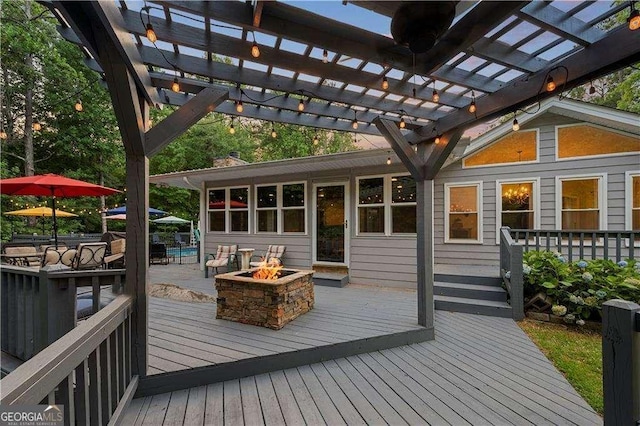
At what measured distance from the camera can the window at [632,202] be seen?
17.9 ft

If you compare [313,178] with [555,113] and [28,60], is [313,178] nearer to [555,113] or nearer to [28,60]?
[555,113]

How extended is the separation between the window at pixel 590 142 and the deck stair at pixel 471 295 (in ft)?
10.7

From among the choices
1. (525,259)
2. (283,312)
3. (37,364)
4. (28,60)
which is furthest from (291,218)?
(28,60)

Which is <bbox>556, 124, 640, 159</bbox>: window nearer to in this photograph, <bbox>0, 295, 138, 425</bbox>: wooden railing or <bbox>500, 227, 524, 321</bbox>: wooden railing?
<bbox>500, 227, 524, 321</bbox>: wooden railing

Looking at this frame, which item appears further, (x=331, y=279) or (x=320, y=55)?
(x=331, y=279)

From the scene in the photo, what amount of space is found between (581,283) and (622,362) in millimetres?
3798

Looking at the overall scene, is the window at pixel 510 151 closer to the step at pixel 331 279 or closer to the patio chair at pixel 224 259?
the step at pixel 331 279

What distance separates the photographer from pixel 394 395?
8.04 ft

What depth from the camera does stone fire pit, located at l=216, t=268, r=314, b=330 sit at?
3432 mm

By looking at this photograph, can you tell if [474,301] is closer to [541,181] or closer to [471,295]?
[471,295]

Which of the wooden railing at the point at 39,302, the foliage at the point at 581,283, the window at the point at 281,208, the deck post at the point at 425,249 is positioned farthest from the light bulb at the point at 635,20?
the window at the point at 281,208

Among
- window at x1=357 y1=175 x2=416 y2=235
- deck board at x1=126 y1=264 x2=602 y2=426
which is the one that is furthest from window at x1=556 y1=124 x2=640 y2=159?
deck board at x1=126 y1=264 x2=602 y2=426

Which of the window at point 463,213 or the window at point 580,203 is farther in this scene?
the window at point 463,213

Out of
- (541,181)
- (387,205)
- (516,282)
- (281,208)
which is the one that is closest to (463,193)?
(541,181)
